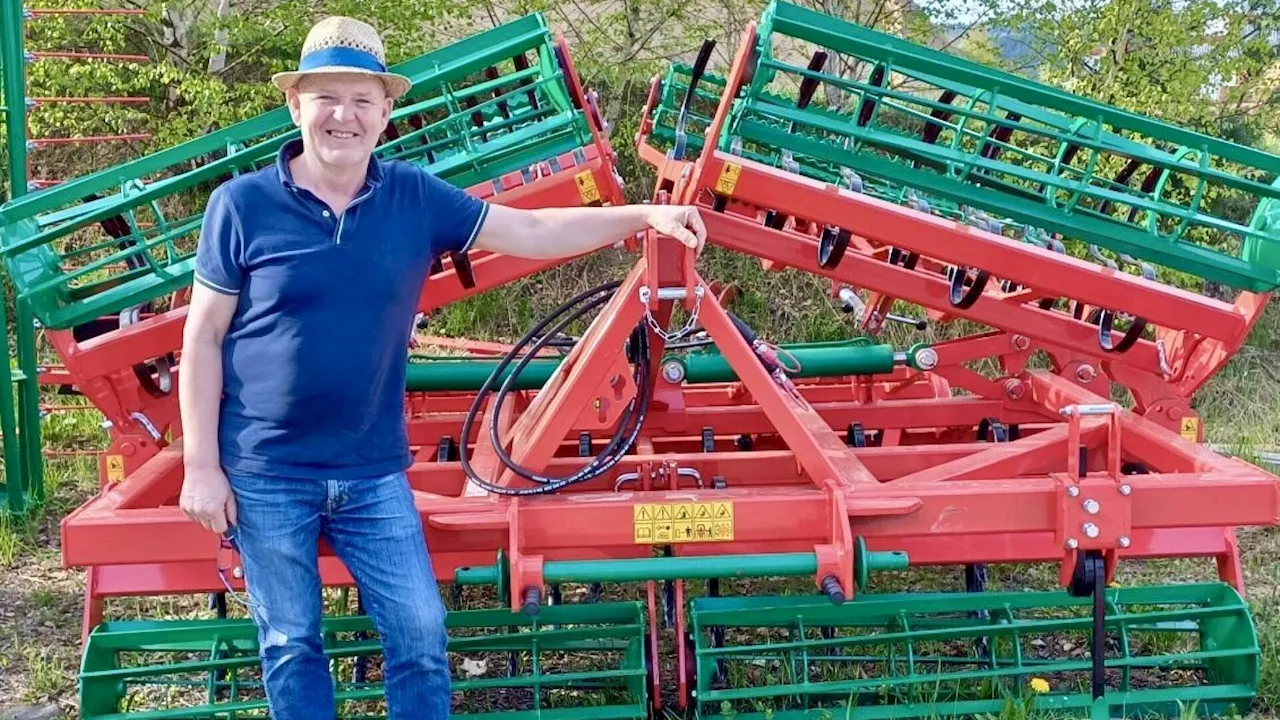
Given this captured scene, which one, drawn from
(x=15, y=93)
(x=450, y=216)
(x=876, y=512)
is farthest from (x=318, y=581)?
(x=15, y=93)

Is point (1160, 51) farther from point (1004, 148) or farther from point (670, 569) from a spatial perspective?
point (670, 569)

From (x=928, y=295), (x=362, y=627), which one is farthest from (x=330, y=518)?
(x=928, y=295)

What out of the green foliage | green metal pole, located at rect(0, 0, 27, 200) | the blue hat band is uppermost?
the green foliage

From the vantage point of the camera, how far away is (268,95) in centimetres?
875

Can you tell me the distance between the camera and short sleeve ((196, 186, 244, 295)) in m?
2.54

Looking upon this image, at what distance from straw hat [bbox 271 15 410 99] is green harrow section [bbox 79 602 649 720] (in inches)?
67.0

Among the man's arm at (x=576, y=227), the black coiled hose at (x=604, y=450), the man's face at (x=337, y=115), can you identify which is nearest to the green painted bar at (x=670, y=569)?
the black coiled hose at (x=604, y=450)

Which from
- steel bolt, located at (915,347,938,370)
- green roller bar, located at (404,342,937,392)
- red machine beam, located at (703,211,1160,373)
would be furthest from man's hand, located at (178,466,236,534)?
steel bolt, located at (915,347,938,370)

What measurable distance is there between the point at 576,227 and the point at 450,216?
34cm

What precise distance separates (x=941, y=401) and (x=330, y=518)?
9.78ft

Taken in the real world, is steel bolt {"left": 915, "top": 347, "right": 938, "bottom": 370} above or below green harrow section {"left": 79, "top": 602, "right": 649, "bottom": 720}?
above

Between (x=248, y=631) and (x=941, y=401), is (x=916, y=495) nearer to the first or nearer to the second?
(x=941, y=401)

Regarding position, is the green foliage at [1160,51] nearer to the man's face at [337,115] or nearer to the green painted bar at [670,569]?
the green painted bar at [670,569]

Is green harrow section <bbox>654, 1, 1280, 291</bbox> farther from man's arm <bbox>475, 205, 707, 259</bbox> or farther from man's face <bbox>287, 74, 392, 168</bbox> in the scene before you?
man's face <bbox>287, 74, 392, 168</bbox>
